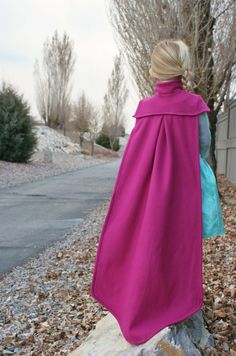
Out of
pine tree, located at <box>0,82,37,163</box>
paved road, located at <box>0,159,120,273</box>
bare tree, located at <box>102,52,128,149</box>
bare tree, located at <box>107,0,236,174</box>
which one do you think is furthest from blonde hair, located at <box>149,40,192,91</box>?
bare tree, located at <box>102,52,128,149</box>

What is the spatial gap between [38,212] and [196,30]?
14.3ft

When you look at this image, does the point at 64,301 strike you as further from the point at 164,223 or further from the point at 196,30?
the point at 196,30

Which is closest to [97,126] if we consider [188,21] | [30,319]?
[188,21]

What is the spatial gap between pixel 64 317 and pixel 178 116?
6.22ft

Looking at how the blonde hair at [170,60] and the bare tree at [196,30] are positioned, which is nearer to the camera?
the blonde hair at [170,60]

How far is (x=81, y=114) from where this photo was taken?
120 ft

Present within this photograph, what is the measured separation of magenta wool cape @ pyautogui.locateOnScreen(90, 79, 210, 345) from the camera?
2.20 metres

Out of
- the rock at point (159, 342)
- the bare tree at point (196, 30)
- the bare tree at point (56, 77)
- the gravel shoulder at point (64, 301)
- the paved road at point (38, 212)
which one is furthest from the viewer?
the bare tree at point (56, 77)

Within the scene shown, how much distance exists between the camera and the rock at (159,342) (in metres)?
2.17

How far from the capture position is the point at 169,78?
7.48 feet

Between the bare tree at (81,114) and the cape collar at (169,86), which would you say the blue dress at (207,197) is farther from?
the bare tree at (81,114)

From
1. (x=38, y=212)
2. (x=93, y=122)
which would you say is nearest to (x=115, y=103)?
(x=93, y=122)

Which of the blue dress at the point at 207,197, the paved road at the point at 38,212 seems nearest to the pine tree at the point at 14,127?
the paved road at the point at 38,212

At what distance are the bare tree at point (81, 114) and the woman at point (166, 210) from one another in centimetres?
3452
